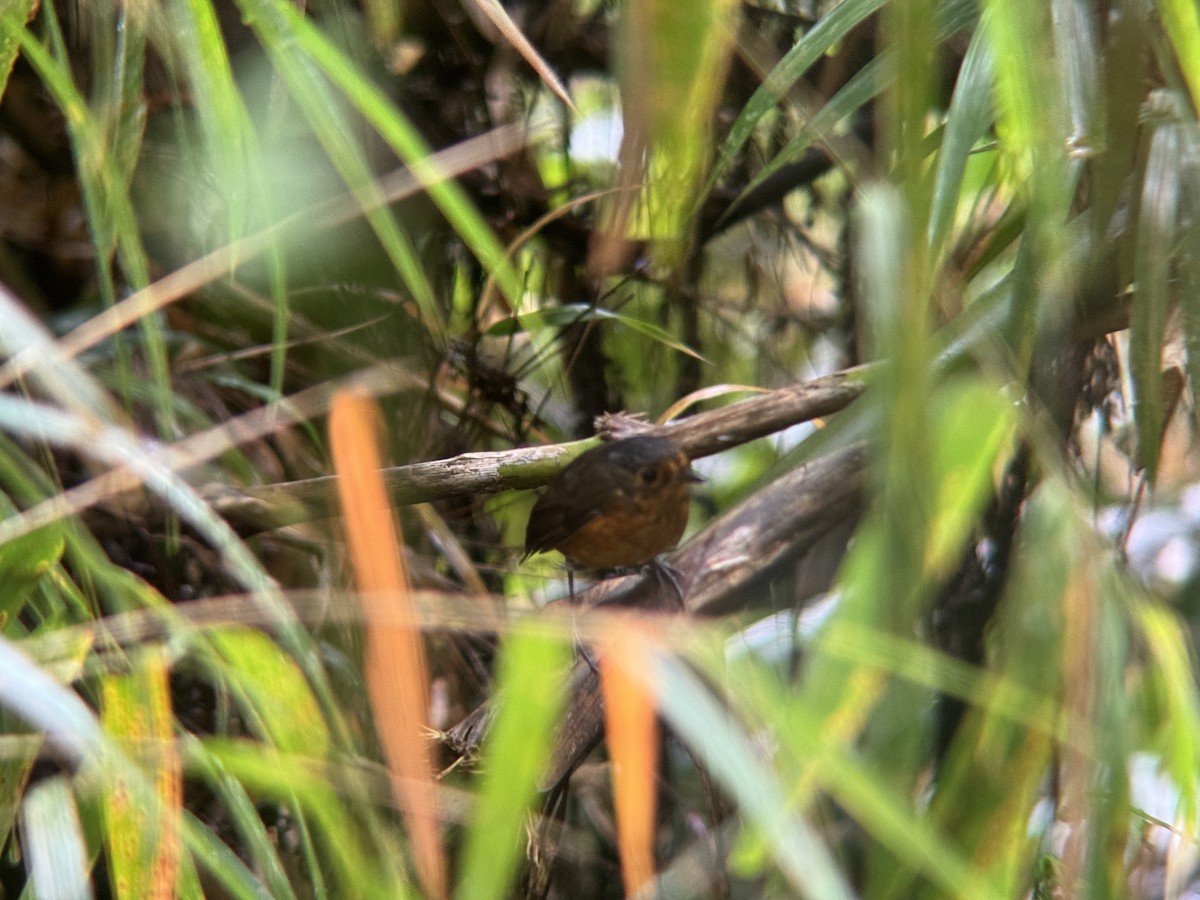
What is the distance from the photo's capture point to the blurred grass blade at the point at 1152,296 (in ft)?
3.56

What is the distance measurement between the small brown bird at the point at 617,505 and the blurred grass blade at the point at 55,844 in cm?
95

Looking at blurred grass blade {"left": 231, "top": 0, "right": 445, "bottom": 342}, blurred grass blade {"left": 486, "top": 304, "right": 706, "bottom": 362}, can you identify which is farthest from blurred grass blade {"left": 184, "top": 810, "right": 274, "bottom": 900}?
blurred grass blade {"left": 486, "top": 304, "right": 706, "bottom": 362}

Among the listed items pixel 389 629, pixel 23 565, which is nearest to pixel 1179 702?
pixel 389 629

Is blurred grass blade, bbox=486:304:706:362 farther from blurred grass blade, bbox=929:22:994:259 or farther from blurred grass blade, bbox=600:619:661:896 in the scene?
blurred grass blade, bbox=600:619:661:896

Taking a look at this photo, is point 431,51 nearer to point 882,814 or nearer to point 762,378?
point 762,378

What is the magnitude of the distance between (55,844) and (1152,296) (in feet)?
3.44

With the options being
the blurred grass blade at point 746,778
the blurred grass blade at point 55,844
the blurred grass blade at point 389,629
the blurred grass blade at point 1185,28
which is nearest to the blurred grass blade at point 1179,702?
the blurred grass blade at point 746,778

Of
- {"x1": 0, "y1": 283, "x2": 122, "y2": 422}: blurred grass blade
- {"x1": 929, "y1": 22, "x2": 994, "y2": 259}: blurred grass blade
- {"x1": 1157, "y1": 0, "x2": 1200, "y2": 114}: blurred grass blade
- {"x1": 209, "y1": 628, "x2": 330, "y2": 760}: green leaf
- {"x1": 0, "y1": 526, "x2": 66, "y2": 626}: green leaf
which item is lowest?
{"x1": 209, "y1": 628, "x2": 330, "y2": 760}: green leaf

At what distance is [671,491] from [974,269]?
0.75m

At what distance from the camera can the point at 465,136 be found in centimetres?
217

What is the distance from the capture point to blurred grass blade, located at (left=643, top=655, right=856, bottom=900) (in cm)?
73

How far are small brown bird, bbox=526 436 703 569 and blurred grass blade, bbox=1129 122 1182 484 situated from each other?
2.91 feet

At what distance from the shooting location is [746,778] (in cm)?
75

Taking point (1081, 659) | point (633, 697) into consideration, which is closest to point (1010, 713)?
point (1081, 659)
